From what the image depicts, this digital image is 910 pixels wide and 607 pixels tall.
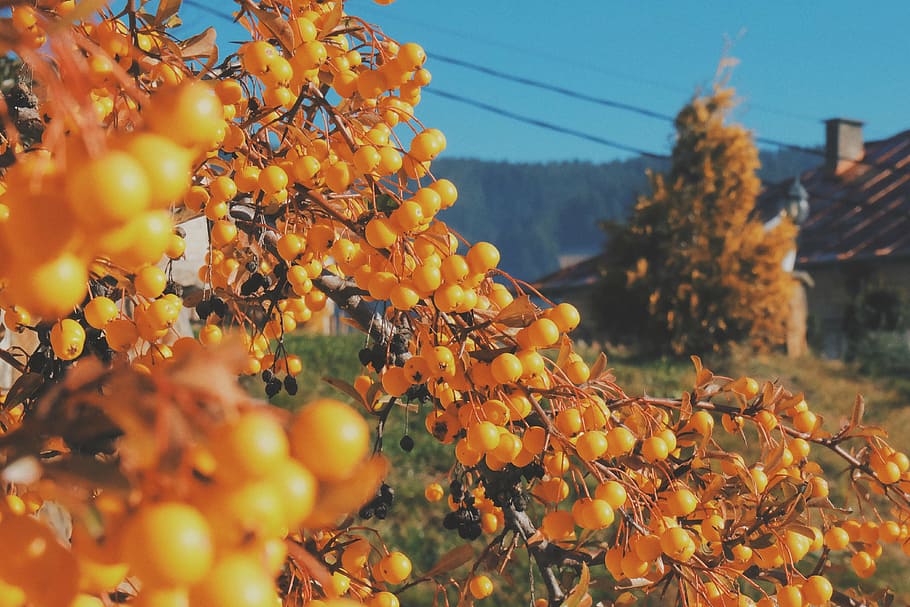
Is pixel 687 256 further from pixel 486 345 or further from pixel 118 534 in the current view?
pixel 118 534

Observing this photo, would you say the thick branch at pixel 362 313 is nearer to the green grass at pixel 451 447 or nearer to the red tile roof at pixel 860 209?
the green grass at pixel 451 447

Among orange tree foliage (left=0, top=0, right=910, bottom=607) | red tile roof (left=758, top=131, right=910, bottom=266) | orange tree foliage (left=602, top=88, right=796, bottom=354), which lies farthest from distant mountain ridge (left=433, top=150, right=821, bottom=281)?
orange tree foliage (left=0, top=0, right=910, bottom=607)

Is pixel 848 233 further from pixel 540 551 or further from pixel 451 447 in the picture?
pixel 540 551

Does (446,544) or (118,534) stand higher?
(118,534)

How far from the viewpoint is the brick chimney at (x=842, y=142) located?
1670 centimetres

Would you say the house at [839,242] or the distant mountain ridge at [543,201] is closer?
the house at [839,242]

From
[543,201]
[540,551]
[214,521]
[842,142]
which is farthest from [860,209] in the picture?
[543,201]

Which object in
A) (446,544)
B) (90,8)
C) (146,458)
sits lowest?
(446,544)

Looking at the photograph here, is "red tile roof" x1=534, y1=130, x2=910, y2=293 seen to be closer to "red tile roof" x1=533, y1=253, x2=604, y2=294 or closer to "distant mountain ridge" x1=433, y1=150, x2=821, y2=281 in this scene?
"red tile roof" x1=533, y1=253, x2=604, y2=294

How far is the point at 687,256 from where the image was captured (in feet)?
34.5

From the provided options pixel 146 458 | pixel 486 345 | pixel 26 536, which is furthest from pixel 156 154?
pixel 486 345

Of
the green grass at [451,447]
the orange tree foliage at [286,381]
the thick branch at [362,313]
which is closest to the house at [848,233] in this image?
the green grass at [451,447]

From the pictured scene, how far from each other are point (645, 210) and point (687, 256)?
1115mm

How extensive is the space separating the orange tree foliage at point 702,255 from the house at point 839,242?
2.67 feet
